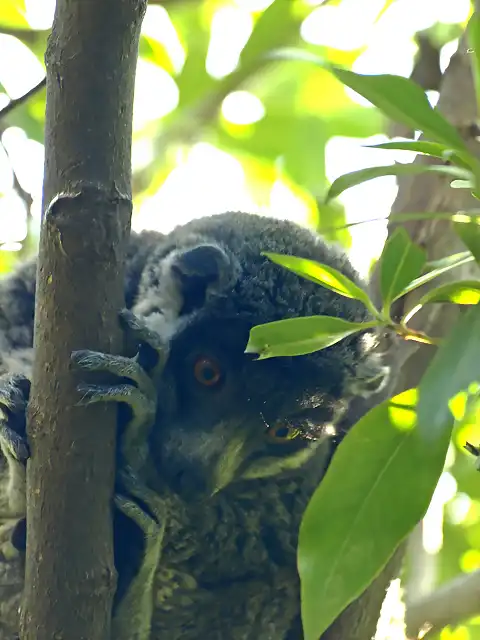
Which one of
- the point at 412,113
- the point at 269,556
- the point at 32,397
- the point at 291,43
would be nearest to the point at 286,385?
the point at 269,556

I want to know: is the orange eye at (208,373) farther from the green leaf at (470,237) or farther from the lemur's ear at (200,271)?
the green leaf at (470,237)

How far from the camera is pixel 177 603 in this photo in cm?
237

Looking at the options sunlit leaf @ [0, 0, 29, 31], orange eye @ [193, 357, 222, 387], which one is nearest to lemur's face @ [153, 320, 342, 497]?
orange eye @ [193, 357, 222, 387]

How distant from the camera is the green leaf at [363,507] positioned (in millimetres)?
1267

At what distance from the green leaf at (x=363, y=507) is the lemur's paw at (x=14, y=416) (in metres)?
0.68

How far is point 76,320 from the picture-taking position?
163cm

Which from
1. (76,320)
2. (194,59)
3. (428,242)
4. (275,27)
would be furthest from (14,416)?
(194,59)

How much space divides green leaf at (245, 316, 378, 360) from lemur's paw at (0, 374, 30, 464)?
2.00 ft

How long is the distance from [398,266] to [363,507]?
0.39 m

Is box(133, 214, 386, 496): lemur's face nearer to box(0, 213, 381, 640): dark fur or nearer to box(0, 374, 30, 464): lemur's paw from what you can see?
box(0, 213, 381, 640): dark fur

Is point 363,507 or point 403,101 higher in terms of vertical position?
point 403,101

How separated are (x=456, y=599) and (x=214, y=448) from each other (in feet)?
3.09

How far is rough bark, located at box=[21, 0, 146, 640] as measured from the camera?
62.1 inches

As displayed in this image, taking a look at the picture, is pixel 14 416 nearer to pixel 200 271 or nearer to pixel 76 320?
pixel 76 320
